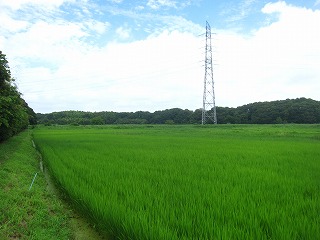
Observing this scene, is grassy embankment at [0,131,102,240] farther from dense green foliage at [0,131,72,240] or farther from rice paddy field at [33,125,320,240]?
rice paddy field at [33,125,320,240]

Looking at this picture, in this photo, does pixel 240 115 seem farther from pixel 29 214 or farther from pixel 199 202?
pixel 29 214

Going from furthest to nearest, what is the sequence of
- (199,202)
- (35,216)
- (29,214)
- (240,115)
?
(240,115) < (29,214) < (35,216) < (199,202)

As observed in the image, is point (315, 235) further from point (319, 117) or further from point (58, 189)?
point (319, 117)

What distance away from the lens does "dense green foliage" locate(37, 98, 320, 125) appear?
48.5 m

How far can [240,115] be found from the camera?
57094mm

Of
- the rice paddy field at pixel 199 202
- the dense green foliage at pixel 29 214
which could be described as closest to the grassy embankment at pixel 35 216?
the dense green foliage at pixel 29 214

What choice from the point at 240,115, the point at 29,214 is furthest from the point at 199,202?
the point at 240,115

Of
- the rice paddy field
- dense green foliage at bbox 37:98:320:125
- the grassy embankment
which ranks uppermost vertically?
dense green foliage at bbox 37:98:320:125

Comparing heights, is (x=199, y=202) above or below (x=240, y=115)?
below

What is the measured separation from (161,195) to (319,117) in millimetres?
50690

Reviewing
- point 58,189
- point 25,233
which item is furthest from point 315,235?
point 58,189

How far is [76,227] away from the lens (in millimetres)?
3922

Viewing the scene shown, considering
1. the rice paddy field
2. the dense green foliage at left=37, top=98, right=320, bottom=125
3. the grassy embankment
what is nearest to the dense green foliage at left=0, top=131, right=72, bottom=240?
the grassy embankment

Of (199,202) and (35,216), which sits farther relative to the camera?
(35,216)
